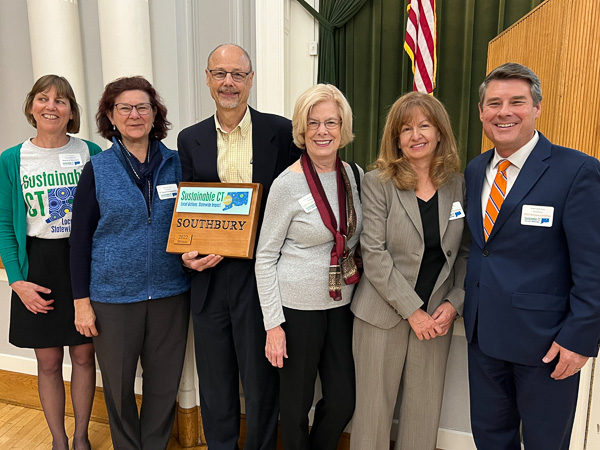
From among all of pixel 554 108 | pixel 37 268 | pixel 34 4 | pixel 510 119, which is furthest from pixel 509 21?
pixel 37 268

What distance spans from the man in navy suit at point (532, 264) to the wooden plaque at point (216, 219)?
83 centimetres

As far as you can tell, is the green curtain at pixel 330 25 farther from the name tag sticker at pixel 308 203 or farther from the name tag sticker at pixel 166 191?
the name tag sticker at pixel 308 203

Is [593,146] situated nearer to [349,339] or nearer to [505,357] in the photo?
[505,357]

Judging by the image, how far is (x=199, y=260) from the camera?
1.82 metres

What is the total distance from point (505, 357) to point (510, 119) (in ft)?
2.59

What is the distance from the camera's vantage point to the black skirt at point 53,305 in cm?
206

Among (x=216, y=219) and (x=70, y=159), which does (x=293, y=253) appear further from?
(x=70, y=159)

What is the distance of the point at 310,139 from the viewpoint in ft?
5.56

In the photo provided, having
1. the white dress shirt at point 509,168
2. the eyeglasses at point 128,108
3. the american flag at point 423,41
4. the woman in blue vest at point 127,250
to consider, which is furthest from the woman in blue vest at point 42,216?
the american flag at point 423,41

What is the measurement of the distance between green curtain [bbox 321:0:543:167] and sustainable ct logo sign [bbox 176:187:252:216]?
2.70 metres

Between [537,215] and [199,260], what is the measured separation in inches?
49.0

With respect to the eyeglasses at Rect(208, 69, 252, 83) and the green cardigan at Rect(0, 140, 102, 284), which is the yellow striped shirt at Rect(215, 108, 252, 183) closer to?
the eyeglasses at Rect(208, 69, 252, 83)

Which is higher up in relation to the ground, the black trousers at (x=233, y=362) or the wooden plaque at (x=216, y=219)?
the wooden plaque at (x=216, y=219)

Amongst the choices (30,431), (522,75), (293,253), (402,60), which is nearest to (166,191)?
(293,253)
